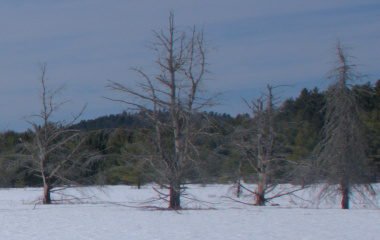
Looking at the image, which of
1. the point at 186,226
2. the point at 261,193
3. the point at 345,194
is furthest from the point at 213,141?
the point at 186,226

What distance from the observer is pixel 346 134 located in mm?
23625

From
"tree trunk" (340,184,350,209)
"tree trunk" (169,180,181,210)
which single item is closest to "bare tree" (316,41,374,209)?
"tree trunk" (340,184,350,209)

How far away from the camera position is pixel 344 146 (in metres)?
23.4

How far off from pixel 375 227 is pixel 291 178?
1225cm

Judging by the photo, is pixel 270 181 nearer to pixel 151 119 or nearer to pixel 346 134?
pixel 346 134

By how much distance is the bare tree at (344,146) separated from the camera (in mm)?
23297

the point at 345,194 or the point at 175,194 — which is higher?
the point at 175,194

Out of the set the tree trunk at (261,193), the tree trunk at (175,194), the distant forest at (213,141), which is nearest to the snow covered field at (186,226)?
the tree trunk at (175,194)

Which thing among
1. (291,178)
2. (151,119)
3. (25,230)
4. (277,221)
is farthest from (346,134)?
(25,230)

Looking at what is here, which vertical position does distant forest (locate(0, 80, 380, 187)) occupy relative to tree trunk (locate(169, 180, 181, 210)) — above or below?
above

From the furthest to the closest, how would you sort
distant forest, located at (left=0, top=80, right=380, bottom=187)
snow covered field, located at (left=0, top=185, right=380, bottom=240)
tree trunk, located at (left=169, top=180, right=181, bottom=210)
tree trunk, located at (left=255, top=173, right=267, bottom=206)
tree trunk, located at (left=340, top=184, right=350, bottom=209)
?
tree trunk, located at (left=255, top=173, right=267, bottom=206)
tree trunk, located at (left=340, top=184, right=350, bottom=209)
distant forest, located at (left=0, top=80, right=380, bottom=187)
tree trunk, located at (left=169, top=180, right=181, bottom=210)
snow covered field, located at (left=0, top=185, right=380, bottom=240)

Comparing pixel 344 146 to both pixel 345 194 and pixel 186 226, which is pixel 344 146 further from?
pixel 186 226

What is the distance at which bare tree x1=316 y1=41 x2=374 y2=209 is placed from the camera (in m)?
23.3

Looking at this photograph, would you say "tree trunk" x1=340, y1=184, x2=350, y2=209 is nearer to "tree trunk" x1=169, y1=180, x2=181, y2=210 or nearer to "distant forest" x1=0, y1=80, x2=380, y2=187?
"distant forest" x1=0, y1=80, x2=380, y2=187
